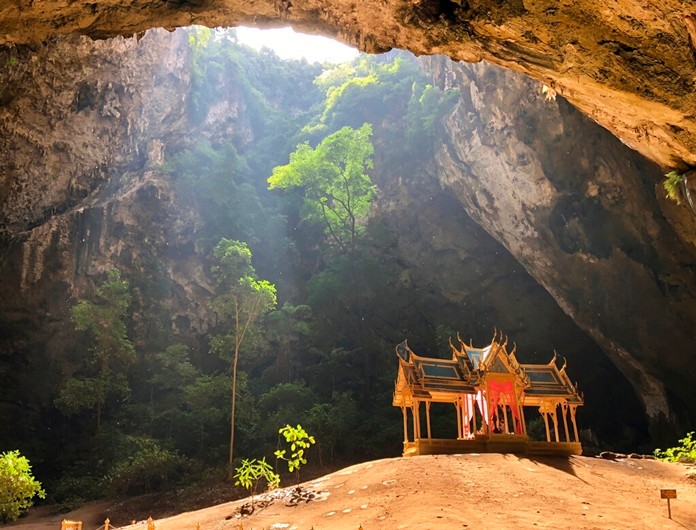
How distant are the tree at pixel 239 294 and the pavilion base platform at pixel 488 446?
1099cm

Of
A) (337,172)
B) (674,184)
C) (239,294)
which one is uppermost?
(337,172)

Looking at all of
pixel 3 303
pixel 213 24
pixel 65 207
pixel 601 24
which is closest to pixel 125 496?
pixel 3 303

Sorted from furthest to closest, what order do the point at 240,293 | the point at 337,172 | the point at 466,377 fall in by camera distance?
the point at 337,172 → the point at 240,293 → the point at 466,377

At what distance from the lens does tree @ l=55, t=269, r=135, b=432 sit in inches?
807

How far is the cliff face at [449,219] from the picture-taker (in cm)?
1822

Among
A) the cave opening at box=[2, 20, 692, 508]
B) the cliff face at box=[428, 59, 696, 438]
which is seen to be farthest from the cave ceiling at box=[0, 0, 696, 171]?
the cave opening at box=[2, 20, 692, 508]

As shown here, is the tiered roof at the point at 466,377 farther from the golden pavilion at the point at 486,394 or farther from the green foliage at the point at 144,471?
the green foliage at the point at 144,471

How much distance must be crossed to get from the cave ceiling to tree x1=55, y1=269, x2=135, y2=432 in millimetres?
15607

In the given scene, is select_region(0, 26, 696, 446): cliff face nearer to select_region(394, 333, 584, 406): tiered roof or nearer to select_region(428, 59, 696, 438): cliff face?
select_region(428, 59, 696, 438): cliff face

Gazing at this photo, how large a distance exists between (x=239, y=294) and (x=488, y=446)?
13236 millimetres

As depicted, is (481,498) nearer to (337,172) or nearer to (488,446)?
(488,446)

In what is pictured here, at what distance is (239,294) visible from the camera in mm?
22844

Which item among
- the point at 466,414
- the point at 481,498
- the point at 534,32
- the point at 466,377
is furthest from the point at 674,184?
the point at 466,414

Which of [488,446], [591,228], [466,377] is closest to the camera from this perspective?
[488,446]
